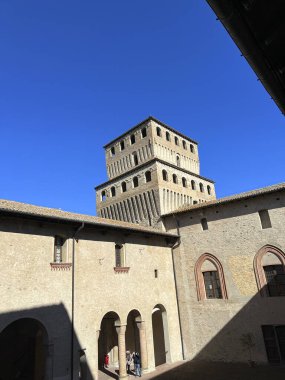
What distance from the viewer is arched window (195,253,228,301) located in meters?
18.2

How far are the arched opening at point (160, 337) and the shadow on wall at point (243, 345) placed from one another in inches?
55.3

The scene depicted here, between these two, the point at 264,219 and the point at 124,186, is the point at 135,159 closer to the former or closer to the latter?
the point at 124,186

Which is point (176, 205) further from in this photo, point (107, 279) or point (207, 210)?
point (107, 279)

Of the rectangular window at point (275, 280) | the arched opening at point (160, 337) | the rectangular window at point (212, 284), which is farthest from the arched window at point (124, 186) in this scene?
the rectangular window at point (275, 280)

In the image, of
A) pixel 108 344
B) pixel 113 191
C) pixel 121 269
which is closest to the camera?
pixel 121 269

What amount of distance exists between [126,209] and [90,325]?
13709 mm

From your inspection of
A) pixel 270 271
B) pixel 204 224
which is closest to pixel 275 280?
pixel 270 271

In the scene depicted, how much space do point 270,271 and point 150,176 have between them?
1247 cm

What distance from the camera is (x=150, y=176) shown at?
25359 mm

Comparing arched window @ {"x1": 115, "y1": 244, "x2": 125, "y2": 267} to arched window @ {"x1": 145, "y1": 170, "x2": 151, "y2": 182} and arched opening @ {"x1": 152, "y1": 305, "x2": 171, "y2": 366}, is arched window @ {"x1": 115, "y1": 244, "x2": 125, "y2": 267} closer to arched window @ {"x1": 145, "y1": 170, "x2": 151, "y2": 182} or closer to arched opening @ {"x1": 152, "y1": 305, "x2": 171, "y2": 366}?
arched opening @ {"x1": 152, "y1": 305, "x2": 171, "y2": 366}

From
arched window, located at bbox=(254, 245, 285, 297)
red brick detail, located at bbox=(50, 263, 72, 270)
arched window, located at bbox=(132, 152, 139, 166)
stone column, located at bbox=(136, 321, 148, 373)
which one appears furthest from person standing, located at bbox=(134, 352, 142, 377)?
arched window, located at bbox=(132, 152, 139, 166)

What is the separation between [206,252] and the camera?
19000 mm

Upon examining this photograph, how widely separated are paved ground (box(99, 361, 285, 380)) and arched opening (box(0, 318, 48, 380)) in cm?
398

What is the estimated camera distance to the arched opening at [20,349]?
15.9 meters
